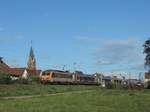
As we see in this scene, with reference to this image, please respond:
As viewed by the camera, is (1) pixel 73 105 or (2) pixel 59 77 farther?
(2) pixel 59 77

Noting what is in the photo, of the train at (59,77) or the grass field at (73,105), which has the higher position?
the train at (59,77)

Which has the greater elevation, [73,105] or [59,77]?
[59,77]

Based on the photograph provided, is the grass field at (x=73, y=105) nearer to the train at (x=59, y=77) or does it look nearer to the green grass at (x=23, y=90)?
the green grass at (x=23, y=90)

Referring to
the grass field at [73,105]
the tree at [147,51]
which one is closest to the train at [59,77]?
the tree at [147,51]

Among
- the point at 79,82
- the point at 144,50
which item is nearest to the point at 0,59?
the point at 79,82

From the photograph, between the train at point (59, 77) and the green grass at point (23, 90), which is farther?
the train at point (59, 77)

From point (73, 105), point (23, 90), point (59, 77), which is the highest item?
point (59, 77)

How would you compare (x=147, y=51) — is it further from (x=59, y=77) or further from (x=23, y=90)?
(x=23, y=90)

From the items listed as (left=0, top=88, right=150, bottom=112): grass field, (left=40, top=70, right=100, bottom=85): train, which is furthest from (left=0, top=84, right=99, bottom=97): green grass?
(left=40, top=70, right=100, bottom=85): train

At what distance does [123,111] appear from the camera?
74.7 feet

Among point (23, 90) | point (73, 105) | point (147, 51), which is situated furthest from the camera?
point (147, 51)

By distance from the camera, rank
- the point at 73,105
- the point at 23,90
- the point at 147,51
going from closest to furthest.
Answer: the point at 73,105 → the point at 23,90 → the point at 147,51

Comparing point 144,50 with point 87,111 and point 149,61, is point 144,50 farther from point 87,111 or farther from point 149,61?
point 87,111

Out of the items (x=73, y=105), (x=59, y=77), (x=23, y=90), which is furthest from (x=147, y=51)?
(x=73, y=105)
